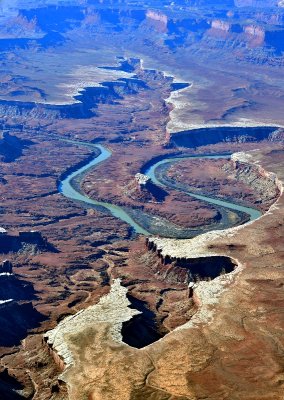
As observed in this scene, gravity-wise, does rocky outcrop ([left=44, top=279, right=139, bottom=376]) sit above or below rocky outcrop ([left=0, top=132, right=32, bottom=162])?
above

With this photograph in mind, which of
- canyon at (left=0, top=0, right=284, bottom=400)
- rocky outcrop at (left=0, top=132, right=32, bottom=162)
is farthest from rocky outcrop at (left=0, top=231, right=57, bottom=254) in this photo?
rocky outcrop at (left=0, top=132, right=32, bottom=162)

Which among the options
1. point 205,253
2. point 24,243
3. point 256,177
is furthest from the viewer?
point 256,177

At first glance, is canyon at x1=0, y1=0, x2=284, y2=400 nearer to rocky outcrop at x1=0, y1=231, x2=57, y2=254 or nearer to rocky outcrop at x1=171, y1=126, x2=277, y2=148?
rocky outcrop at x1=0, y1=231, x2=57, y2=254

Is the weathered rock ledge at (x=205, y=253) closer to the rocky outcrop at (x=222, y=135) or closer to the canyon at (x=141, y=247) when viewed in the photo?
the canyon at (x=141, y=247)

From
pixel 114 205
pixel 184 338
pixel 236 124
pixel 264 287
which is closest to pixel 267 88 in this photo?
pixel 236 124

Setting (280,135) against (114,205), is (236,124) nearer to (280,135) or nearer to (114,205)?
(280,135)

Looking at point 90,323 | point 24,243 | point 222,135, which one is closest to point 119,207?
point 24,243

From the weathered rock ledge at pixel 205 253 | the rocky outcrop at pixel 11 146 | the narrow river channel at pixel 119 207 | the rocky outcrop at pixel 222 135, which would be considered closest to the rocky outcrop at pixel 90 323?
the weathered rock ledge at pixel 205 253

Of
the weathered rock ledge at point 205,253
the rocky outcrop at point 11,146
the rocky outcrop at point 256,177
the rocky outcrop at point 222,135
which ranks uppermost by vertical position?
the weathered rock ledge at point 205,253

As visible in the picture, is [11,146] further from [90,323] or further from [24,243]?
[90,323]
